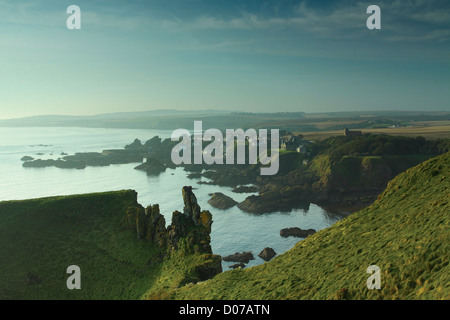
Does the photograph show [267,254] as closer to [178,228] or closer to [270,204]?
[178,228]

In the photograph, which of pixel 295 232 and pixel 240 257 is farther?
pixel 295 232

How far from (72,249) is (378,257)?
31.5m

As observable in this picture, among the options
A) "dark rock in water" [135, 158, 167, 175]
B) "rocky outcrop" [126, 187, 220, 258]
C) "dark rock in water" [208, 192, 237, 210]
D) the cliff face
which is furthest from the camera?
"dark rock in water" [135, 158, 167, 175]

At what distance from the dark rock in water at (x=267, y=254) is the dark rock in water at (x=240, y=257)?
1836 millimetres

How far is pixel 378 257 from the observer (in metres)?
18.3

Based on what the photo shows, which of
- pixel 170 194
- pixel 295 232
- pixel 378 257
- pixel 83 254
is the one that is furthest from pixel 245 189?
pixel 378 257

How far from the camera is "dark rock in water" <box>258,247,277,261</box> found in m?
53.8

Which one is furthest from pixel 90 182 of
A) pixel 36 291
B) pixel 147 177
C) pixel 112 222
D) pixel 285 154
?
pixel 36 291

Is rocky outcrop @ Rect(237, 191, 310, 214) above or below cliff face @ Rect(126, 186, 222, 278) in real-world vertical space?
below

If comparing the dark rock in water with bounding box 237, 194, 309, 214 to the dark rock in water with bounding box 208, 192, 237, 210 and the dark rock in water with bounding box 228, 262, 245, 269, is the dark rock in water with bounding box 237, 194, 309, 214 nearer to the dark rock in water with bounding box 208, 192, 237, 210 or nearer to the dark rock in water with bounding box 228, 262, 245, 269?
the dark rock in water with bounding box 208, 192, 237, 210

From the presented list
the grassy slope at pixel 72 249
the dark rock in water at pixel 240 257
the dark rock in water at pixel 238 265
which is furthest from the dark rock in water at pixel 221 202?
the grassy slope at pixel 72 249

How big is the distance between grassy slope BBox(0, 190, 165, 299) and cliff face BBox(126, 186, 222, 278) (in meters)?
1.43

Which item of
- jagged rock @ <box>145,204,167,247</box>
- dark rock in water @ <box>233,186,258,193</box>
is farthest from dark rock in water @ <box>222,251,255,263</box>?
dark rock in water @ <box>233,186,258,193</box>

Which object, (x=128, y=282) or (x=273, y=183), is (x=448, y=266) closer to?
(x=128, y=282)
